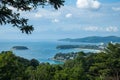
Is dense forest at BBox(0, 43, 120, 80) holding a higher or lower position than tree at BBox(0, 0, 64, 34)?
lower

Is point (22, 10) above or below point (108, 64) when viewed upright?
above

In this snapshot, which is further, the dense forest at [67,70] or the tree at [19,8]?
the dense forest at [67,70]

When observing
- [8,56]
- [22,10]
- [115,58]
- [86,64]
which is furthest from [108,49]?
[22,10]

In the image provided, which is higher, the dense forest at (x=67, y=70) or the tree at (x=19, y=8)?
the tree at (x=19, y=8)

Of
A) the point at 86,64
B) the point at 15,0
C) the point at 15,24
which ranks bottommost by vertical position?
the point at 86,64

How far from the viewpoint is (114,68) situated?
4053cm

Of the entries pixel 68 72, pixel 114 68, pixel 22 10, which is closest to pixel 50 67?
pixel 68 72

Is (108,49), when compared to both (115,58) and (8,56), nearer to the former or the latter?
(115,58)

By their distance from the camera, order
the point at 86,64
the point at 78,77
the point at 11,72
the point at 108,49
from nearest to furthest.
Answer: the point at 11,72 < the point at 78,77 < the point at 108,49 < the point at 86,64

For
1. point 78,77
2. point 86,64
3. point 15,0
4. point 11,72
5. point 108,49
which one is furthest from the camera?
point 86,64

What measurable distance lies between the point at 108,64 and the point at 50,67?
7.31 m

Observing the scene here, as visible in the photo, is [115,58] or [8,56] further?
[115,58]

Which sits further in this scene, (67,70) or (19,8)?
(67,70)

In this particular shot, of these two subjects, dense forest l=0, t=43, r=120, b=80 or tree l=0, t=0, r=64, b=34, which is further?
dense forest l=0, t=43, r=120, b=80
